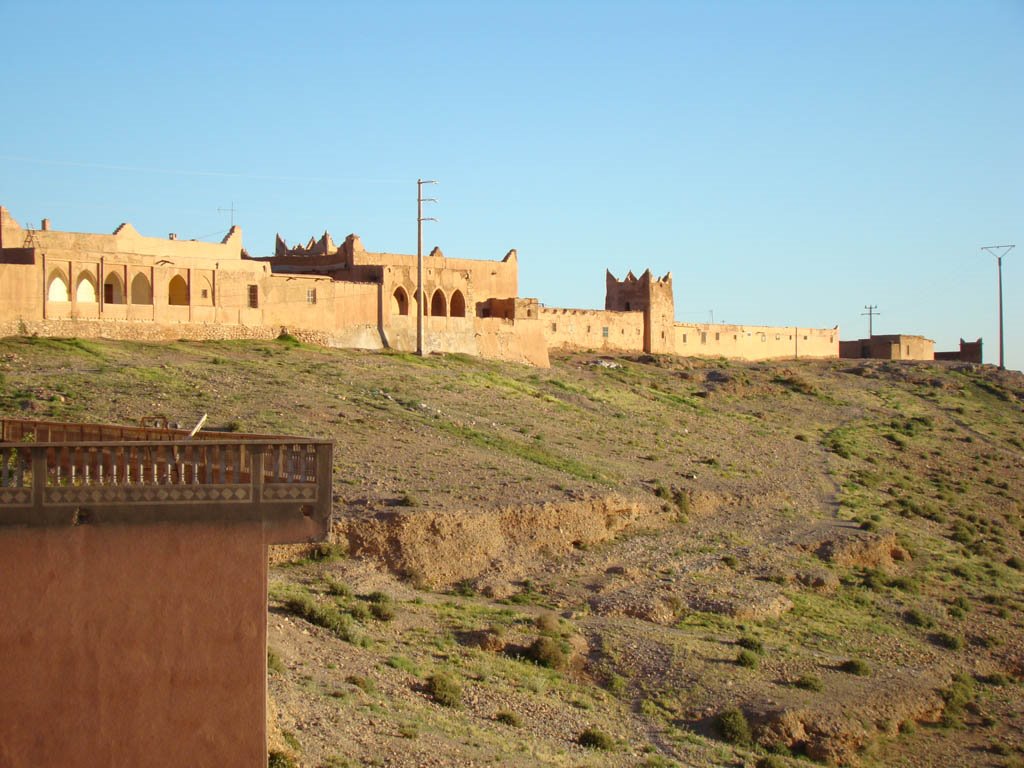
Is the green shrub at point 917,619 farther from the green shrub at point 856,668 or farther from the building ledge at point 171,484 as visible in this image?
the building ledge at point 171,484

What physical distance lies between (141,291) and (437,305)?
12340 millimetres

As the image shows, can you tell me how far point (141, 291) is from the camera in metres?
38.9

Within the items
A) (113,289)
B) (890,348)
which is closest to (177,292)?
(113,289)

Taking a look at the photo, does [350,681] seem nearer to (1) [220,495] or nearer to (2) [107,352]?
(1) [220,495]

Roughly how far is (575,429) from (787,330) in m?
35.7

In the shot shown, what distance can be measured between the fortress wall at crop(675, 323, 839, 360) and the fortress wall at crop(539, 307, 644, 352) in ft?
11.2

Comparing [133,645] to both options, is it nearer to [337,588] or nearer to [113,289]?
[337,588]

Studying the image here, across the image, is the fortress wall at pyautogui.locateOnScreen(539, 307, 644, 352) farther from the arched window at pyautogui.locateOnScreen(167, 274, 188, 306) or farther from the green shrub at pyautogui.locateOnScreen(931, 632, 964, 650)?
the green shrub at pyautogui.locateOnScreen(931, 632, 964, 650)

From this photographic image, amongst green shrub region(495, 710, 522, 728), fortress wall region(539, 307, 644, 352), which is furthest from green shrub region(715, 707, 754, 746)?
fortress wall region(539, 307, 644, 352)

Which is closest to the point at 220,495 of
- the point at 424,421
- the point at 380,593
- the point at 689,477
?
the point at 380,593

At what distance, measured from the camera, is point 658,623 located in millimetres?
24391

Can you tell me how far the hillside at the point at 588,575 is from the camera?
18.6m

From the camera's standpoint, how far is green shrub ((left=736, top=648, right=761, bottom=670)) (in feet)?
73.6

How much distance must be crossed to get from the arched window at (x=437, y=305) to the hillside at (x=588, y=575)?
114 inches
